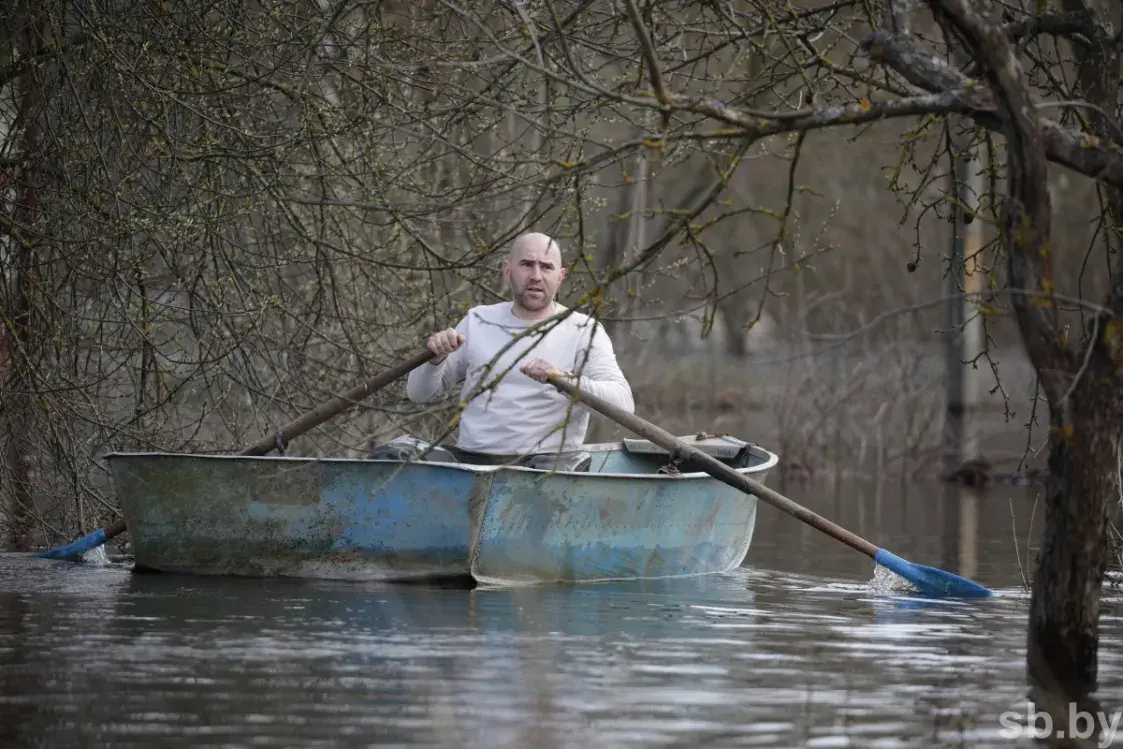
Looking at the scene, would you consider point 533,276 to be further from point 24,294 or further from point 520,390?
point 24,294

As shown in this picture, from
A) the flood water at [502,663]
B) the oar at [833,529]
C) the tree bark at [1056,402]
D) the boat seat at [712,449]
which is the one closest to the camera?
the flood water at [502,663]

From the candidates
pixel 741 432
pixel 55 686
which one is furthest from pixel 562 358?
pixel 741 432

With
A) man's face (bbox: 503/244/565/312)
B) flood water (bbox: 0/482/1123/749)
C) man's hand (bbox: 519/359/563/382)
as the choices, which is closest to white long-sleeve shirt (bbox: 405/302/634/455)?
man's face (bbox: 503/244/565/312)

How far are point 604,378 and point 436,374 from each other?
83 centimetres

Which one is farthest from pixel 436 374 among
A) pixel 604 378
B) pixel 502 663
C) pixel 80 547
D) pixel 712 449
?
pixel 502 663

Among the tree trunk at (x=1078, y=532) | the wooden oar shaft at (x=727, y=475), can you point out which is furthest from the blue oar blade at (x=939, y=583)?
the tree trunk at (x=1078, y=532)

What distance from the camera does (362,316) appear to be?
11.3 m

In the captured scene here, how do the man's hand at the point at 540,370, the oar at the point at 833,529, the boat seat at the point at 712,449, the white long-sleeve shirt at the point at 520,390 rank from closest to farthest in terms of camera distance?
the man's hand at the point at 540,370, the oar at the point at 833,529, the white long-sleeve shirt at the point at 520,390, the boat seat at the point at 712,449

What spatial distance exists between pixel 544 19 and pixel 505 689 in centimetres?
433

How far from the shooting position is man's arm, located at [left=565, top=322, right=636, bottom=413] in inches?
352

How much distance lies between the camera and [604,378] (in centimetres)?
914

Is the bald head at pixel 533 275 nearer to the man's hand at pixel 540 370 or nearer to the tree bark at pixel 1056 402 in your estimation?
the man's hand at pixel 540 370

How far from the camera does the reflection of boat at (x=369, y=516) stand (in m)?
8.34

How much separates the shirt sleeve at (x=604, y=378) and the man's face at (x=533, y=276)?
33 cm
